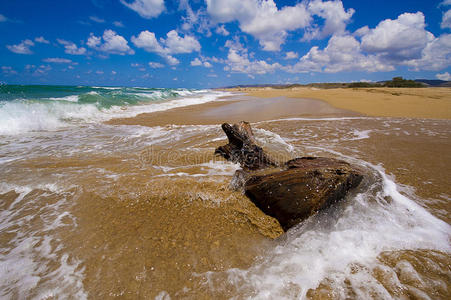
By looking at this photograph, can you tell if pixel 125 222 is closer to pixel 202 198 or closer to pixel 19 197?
pixel 202 198

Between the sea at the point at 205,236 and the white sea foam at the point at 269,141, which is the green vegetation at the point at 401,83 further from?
the white sea foam at the point at 269,141

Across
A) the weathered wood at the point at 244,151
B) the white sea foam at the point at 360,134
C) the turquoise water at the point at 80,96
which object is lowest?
the white sea foam at the point at 360,134

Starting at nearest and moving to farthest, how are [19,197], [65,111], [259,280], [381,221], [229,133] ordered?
[259,280], [381,221], [19,197], [229,133], [65,111]

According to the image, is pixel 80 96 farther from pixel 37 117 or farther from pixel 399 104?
pixel 399 104

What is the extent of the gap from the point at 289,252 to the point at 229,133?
7.97ft

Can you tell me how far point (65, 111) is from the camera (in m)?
10.8

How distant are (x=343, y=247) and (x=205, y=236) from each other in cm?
138

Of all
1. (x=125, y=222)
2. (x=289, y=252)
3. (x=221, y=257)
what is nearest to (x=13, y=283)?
(x=125, y=222)

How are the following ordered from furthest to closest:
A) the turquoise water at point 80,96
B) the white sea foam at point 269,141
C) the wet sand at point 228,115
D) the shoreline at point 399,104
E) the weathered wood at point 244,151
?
1. the turquoise water at point 80,96
2. the wet sand at point 228,115
3. the shoreline at point 399,104
4. the white sea foam at point 269,141
5. the weathered wood at point 244,151

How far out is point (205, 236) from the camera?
2027 millimetres

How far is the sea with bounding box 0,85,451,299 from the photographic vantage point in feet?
5.04

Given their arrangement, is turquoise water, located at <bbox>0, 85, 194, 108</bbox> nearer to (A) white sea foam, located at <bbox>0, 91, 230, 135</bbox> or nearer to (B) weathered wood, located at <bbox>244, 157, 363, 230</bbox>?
(A) white sea foam, located at <bbox>0, 91, 230, 135</bbox>

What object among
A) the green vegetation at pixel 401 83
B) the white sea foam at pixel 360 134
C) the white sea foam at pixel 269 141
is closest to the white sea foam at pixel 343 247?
the white sea foam at pixel 269 141

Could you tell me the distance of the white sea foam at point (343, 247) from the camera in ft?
4.99
